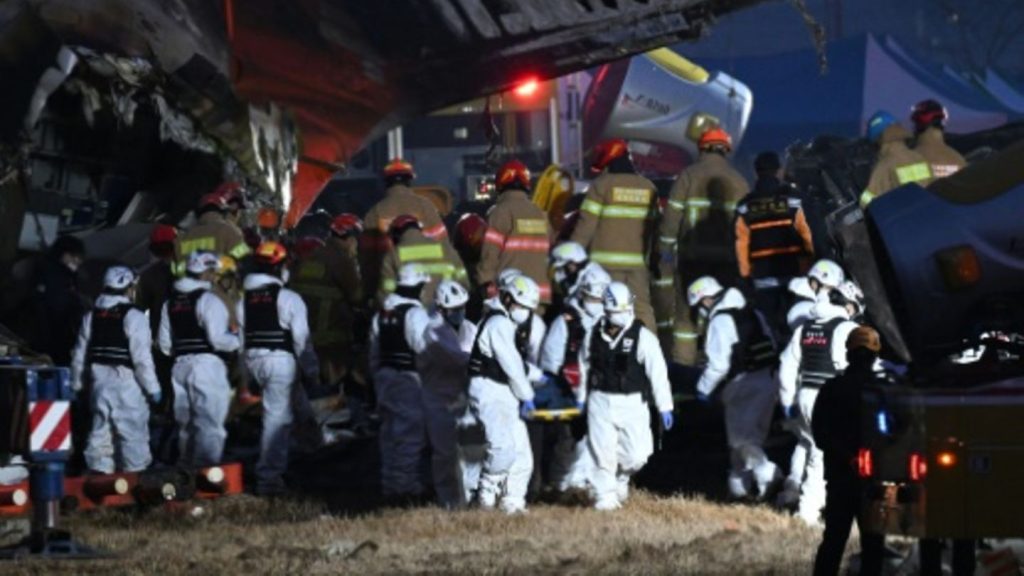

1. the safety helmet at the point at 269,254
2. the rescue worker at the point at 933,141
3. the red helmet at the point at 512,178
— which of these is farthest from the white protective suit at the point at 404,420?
the rescue worker at the point at 933,141

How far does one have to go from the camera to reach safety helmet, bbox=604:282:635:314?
18359 millimetres

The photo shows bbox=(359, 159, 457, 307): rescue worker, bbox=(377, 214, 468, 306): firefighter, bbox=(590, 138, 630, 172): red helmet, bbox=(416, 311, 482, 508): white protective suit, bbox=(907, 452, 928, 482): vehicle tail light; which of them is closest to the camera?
bbox=(907, 452, 928, 482): vehicle tail light

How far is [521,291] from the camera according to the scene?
62.2ft

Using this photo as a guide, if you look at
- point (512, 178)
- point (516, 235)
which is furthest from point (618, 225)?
point (512, 178)

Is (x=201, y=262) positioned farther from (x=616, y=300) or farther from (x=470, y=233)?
(x=616, y=300)

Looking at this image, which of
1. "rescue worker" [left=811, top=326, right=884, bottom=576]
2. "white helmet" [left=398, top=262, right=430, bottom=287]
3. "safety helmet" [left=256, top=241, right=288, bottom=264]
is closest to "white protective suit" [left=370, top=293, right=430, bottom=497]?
"white helmet" [left=398, top=262, right=430, bottom=287]

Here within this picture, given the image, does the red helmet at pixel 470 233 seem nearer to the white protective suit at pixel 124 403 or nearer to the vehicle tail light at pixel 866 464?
the white protective suit at pixel 124 403

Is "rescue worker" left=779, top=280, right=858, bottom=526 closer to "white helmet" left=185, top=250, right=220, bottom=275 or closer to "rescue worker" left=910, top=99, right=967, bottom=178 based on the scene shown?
"rescue worker" left=910, top=99, right=967, bottom=178

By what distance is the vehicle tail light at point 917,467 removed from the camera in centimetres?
998

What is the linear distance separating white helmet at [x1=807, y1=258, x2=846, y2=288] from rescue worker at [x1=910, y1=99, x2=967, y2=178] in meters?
1.64

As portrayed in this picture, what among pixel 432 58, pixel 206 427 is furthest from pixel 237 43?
pixel 206 427

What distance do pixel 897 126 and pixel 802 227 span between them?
1.19 metres

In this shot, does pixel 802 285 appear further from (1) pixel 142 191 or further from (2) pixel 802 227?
(1) pixel 142 191

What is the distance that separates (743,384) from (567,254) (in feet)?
7.33
